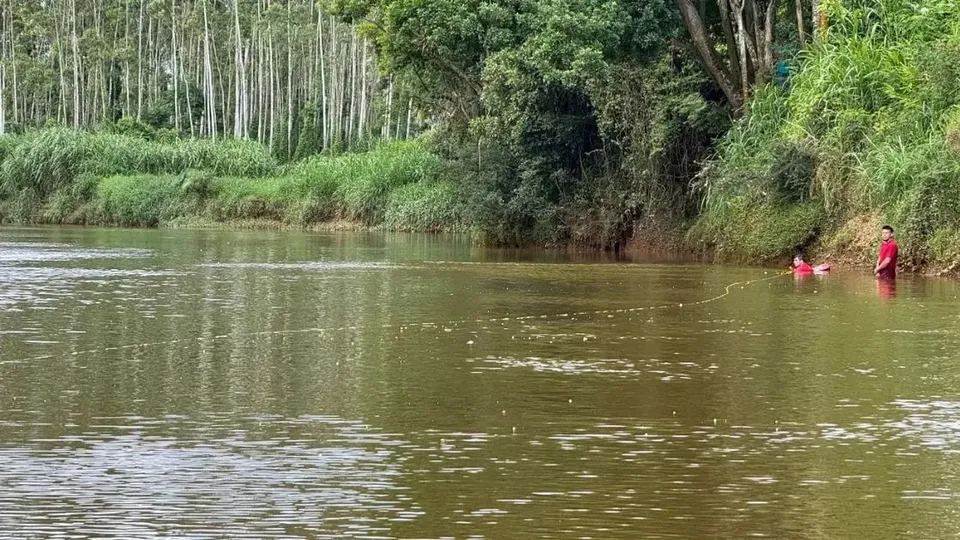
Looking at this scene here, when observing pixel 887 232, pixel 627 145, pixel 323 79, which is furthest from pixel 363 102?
pixel 887 232

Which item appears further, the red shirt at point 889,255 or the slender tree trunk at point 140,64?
the slender tree trunk at point 140,64

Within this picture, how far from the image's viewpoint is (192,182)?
185 feet

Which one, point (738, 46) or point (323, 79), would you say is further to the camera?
point (323, 79)

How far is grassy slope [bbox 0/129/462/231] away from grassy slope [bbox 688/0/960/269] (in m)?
20.7

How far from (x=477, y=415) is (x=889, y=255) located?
14005 millimetres

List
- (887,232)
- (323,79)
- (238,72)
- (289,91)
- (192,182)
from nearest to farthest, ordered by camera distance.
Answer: (887,232) → (192,182) → (323,79) → (238,72) → (289,91)

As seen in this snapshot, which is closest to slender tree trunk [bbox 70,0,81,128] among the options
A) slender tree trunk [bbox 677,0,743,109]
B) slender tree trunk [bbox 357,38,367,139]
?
slender tree trunk [bbox 357,38,367,139]

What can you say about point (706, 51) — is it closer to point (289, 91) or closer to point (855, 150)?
point (855, 150)

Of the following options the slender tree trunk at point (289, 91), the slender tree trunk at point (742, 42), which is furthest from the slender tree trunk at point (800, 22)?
the slender tree trunk at point (289, 91)

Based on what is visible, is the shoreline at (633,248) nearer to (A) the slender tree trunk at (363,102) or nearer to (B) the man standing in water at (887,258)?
(B) the man standing in water at (887,258)

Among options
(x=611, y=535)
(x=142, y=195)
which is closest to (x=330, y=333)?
(x=611, y=535)

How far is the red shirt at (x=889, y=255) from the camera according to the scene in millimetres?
A: 22531

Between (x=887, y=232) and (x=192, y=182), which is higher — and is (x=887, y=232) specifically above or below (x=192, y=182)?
below

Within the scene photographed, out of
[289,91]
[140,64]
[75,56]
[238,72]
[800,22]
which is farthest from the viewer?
[140,64]
